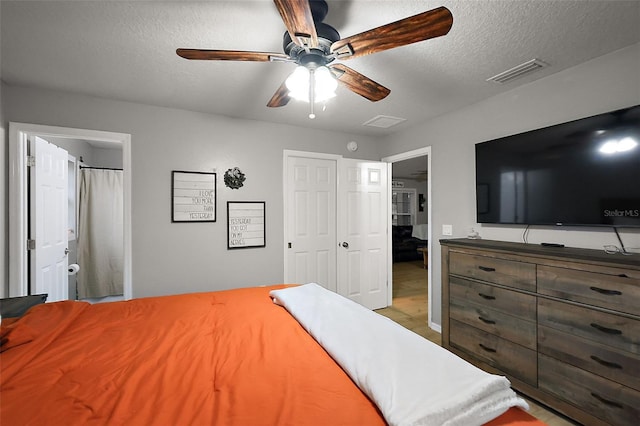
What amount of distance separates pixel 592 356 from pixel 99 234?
5576mm

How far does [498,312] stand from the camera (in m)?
2.16

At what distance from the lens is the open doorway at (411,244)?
353 centimetres

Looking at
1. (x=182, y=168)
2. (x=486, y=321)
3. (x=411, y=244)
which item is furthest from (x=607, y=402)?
(x=411, y=244)

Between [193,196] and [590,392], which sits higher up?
[193,196]

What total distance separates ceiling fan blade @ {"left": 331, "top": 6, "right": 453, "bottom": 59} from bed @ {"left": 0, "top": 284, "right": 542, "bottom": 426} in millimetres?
1423

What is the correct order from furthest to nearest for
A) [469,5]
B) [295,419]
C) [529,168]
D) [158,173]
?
[158,173], [529,168], [469,5], [295,419]

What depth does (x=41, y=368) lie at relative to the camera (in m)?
1.18

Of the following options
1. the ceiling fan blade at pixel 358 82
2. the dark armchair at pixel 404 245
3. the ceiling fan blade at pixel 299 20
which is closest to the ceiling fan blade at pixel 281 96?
the ceiling fan blade at pixel 358 82

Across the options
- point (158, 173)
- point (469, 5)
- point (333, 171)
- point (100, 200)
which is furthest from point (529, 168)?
point (100, 200)

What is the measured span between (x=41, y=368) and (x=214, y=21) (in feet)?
6.32

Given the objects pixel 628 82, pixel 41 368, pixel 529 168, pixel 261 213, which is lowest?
pixel 41 368

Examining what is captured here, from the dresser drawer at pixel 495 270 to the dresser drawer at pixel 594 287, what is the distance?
74 mm

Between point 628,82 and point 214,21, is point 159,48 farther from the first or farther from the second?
point 628,82

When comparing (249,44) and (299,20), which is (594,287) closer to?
(299,20)
